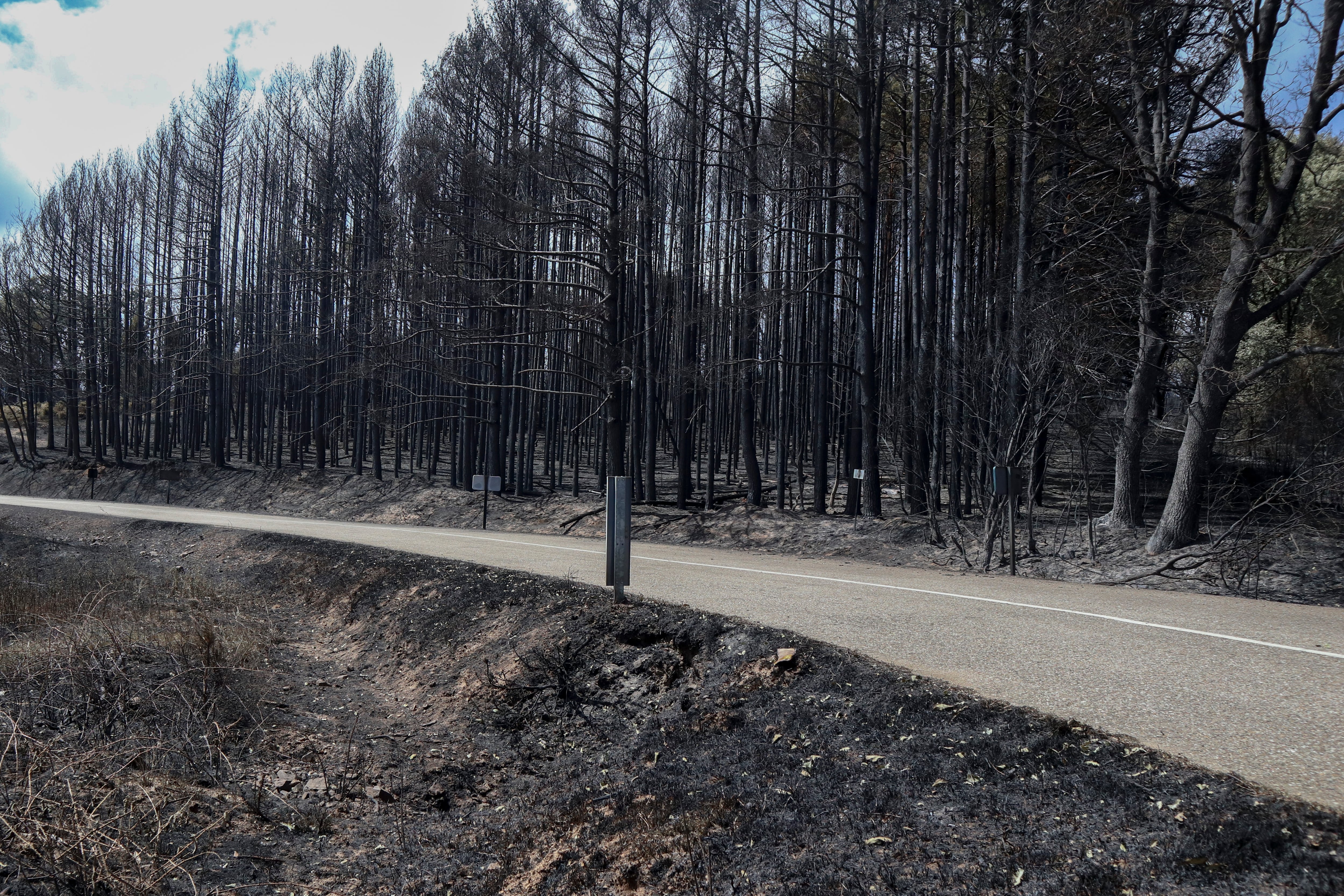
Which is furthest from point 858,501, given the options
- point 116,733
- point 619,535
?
point 116,733

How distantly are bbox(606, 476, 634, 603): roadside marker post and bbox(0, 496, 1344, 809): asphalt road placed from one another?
0.56m

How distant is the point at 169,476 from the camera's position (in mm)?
34125

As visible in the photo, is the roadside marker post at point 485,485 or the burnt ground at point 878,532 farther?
the roadside marker post at point 485,485

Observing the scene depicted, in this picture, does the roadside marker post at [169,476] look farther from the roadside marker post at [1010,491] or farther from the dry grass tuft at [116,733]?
the roadside marker post at [1010,491]

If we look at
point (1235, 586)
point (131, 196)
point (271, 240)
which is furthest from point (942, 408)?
point (131, 196)

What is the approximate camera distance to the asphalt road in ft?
14.3

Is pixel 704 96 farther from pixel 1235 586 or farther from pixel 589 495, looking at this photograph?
pixel 1235 586

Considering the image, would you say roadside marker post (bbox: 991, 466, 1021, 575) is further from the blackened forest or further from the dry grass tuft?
the dry grass tuft

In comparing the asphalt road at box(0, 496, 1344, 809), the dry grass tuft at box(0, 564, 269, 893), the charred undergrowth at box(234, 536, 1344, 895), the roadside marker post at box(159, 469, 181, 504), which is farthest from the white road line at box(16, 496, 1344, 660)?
the roadside marker post at box(159, 469, 181, 504)

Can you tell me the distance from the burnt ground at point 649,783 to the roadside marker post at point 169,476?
26836mm

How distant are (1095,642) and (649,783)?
12.0 ft

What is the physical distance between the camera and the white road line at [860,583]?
6614 mm

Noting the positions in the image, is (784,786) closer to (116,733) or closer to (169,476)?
(116,733)

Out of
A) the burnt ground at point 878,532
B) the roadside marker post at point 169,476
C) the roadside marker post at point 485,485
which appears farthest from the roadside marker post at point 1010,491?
the roadside marker post at point 169,476
